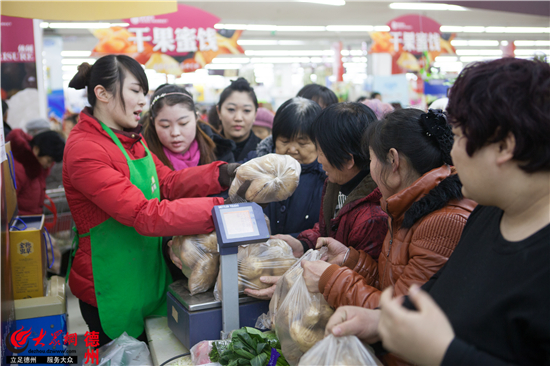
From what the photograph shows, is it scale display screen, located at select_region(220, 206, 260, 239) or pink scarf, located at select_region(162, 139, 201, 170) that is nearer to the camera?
scale display screen, located at select_region(220, 206, 260, 239)

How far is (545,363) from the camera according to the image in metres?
0.76

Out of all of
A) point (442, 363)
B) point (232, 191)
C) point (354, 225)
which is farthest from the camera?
point (232, 191)

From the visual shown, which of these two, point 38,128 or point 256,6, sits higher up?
point 256,6

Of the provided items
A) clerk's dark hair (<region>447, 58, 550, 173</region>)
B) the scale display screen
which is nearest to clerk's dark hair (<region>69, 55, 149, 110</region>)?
the scale display screen

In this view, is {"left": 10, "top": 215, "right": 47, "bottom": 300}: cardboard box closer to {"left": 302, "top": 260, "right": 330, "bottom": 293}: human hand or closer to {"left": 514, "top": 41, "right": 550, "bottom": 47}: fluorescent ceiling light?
{"left": 302, "top": 260, "right": 330, "bottom": 293}: human hand

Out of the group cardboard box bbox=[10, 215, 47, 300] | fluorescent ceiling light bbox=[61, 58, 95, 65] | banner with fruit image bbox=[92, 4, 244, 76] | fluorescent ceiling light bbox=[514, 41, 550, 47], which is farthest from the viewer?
fluorescent ceiling light bbox=[514, 41, 550, 47]

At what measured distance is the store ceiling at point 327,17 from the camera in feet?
31.1

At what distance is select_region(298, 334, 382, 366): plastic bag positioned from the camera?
104 cm

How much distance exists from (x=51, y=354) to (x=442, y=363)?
2091 millimetres

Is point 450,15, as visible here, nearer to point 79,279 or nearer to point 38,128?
point 38,128

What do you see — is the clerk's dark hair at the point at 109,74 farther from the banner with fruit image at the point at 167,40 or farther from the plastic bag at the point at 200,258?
the banner with fruit image at the point at 167,40

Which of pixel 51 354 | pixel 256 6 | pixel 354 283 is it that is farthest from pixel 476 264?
pixel 256 6

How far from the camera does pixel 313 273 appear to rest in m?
1.31

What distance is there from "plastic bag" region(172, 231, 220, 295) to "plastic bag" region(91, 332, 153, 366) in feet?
1.17
